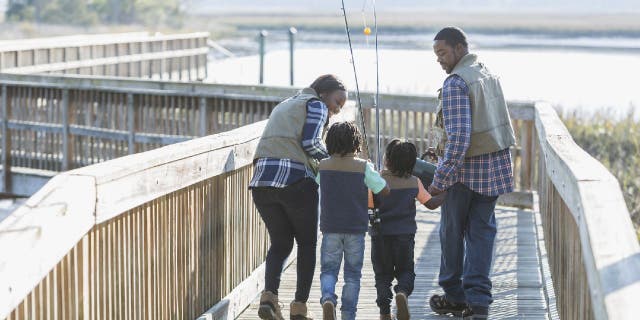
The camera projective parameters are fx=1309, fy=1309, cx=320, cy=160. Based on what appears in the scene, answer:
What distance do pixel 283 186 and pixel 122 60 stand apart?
2043 cm

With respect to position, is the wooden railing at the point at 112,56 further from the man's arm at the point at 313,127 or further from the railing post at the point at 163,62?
the man's arm at the point at 313,127

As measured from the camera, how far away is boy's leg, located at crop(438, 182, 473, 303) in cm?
748

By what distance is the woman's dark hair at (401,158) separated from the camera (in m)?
7.24

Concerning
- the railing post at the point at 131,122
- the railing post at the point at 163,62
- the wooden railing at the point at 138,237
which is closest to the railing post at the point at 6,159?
the railing post at the point at 131,122

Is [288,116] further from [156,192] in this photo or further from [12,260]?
[12,260]

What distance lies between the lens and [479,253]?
7559 millimetres

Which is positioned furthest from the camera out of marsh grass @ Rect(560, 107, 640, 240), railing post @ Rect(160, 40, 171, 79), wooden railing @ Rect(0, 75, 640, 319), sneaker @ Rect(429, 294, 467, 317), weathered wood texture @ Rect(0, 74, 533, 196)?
railing post @ Rect(160, 40, 171, 79)

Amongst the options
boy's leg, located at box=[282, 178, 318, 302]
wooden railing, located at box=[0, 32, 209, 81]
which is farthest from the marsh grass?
boy's leg, located at box=[282, 178, 318, 302]

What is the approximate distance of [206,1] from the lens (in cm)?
14188

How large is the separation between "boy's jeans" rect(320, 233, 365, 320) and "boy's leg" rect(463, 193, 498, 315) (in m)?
0.75

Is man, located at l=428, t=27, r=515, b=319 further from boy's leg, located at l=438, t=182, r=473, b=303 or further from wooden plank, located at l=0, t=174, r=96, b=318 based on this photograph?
wooden plank, located at l=0, t=174, r=96, b=318

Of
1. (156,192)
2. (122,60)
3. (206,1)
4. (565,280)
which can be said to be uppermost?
(156,192)

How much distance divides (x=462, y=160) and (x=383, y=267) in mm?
766

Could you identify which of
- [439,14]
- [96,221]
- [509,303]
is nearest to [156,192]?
[96,221]
